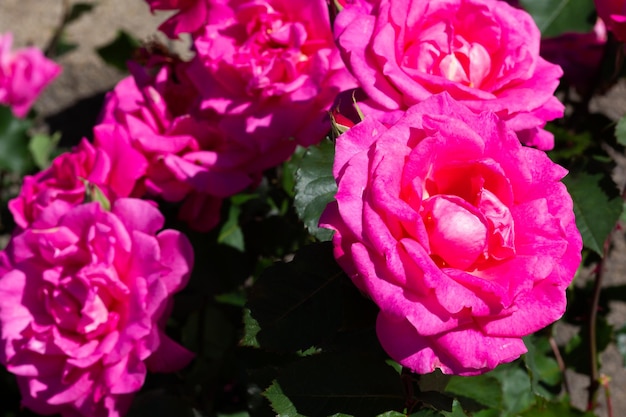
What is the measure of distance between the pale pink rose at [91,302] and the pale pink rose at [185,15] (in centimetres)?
19

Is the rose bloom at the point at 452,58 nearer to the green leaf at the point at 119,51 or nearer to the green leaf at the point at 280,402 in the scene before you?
the green leaf at the point at 280,402

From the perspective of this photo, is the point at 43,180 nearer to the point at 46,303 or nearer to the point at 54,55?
the point at 46,303

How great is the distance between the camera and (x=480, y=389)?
2.40ft

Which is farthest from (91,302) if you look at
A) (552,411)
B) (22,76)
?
(22,76)

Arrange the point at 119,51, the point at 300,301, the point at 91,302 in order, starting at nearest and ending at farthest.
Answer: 1. the point at 300,301
2. the point at 91,302
3. the point at 119,51

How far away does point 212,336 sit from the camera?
1.04 meters

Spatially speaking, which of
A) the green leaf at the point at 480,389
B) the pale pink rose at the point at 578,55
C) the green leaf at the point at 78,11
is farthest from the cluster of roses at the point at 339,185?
the green leaf at the point at 78,11

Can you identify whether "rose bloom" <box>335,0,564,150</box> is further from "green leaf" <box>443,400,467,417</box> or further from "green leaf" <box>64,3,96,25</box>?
"green leaf" <box>64,3,96,25</box>

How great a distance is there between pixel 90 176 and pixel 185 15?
0.19 m

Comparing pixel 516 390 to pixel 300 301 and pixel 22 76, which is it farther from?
pixel 22 76

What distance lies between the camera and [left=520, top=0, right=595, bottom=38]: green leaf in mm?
868

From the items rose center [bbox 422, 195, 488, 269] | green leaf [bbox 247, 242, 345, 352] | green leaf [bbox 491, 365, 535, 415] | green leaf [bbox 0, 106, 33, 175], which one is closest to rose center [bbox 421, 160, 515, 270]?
rose center [bbox 422, 195, 488, 269]

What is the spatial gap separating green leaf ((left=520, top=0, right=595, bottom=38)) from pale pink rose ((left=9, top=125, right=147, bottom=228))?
0.49m

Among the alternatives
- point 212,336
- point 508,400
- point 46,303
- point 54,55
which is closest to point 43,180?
point 46,303
